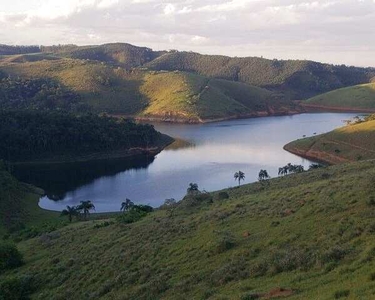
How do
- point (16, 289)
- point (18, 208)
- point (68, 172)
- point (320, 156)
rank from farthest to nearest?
point (320, 156), point (68, 172), point (18, 208), point (16, 289)

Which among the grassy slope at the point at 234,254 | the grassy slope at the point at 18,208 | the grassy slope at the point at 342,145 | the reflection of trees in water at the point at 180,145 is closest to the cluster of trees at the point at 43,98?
the reflection of trees in water at the point at 180,145

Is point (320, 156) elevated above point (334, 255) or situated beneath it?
situated beneath

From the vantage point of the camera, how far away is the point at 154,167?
105125mm

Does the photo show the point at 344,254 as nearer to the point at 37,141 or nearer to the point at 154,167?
the point at 154,167

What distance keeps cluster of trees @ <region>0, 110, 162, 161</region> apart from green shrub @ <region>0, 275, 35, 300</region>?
86.8 metres

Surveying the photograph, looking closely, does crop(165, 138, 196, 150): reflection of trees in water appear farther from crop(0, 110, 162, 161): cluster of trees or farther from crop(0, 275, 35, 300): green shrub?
crop(0, 275, 35, 300): green shrub

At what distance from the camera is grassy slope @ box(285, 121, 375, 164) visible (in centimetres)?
10219

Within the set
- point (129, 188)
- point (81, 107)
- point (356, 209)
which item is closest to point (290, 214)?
point (356, 209)

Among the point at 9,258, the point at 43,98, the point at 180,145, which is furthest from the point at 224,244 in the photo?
the point at 43,98

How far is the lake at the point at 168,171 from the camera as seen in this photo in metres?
81.6

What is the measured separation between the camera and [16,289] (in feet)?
83.7

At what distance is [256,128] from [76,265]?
143047mm

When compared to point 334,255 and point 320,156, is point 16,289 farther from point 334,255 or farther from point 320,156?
point 320,156

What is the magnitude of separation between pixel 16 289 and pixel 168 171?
7422 cm
